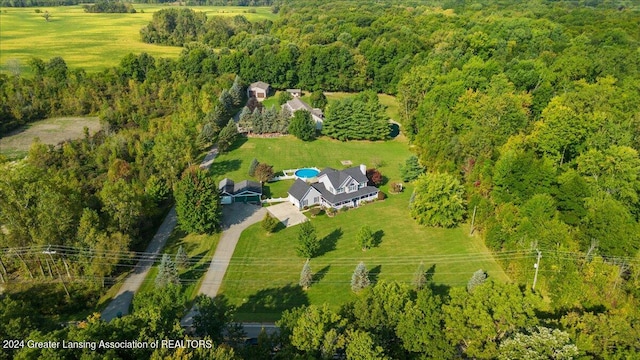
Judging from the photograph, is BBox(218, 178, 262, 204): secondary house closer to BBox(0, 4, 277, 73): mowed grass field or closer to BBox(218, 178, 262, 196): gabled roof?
BBox(218, 178, 262, 196): gabled roof

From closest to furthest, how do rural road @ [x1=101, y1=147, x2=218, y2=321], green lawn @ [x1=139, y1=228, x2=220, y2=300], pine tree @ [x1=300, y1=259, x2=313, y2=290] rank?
rural road @ [x1=101, y1=147, x2=218, y2=321]
pine tree @ [x1=300, y1=259, x2=313, y2=290]
green lawn @ [x1=139, y1=228, x2=220, y2=300]

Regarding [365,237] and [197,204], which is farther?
[197,204]

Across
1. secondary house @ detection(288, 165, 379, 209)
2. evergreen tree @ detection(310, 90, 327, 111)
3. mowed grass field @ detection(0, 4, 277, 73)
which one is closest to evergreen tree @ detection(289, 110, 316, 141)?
evergreen tree @ detection(310, 90, 327, 111)

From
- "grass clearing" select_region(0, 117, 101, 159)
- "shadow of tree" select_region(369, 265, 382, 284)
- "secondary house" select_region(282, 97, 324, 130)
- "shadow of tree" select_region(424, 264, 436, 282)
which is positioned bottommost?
"grass clearing" select_region(0, 117, 101, 159)

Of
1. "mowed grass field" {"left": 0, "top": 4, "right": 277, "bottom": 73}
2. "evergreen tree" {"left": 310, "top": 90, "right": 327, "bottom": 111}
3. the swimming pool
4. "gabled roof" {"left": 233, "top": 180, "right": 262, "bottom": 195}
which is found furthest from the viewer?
"mowed grass field" {"left": 0, "top": 4, "right": 277, "bottom": 73}

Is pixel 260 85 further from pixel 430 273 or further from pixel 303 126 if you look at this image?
pixel 430 273

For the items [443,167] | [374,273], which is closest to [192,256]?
[374,273]

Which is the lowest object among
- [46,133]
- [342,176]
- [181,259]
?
[46,133]

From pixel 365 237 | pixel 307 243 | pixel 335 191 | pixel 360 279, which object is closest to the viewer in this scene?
pixel 360 279
